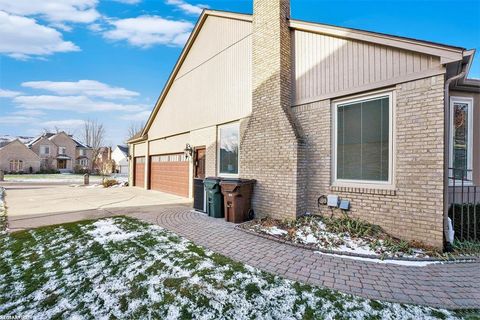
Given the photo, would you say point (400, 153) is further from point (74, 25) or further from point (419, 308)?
point (74, 25)

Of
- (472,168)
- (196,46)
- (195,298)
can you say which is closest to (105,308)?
(195,298)

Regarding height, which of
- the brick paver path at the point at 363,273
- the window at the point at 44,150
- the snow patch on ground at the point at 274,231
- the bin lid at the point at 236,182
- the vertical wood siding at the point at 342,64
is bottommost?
the brick paver path at the point at 363,273

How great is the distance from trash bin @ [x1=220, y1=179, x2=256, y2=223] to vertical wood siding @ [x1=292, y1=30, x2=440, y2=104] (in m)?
3.02

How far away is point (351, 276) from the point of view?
137 inches

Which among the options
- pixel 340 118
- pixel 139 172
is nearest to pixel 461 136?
pixel 340 118

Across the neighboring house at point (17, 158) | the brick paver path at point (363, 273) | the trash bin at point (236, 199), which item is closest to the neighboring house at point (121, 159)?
the neighboring house at point (17, 158)

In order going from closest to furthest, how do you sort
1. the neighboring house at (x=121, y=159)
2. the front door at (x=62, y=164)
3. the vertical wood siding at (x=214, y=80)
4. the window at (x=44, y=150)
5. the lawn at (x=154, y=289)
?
the lawn at (x=154, y=289), the vertical wood siding at (x=214, y=80), the window at (x=44, y=150), the neighboring house at (x=121, y=159), the front door at (x=62, y=164)

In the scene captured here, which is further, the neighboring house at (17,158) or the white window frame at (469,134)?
the neighboring house at (17,158)

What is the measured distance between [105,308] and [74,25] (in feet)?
38.1

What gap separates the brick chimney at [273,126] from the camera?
6277 millimetres

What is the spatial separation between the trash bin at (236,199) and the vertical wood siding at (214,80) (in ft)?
8.96

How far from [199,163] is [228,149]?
2301 millimetres

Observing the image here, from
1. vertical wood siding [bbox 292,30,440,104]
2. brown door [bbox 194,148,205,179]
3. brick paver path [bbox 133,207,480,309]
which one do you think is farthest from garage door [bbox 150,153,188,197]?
vertical wood siding [bbox 292,30,440,104]

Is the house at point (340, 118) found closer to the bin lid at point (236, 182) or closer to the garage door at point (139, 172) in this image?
the bin lid at point (236, 182)
